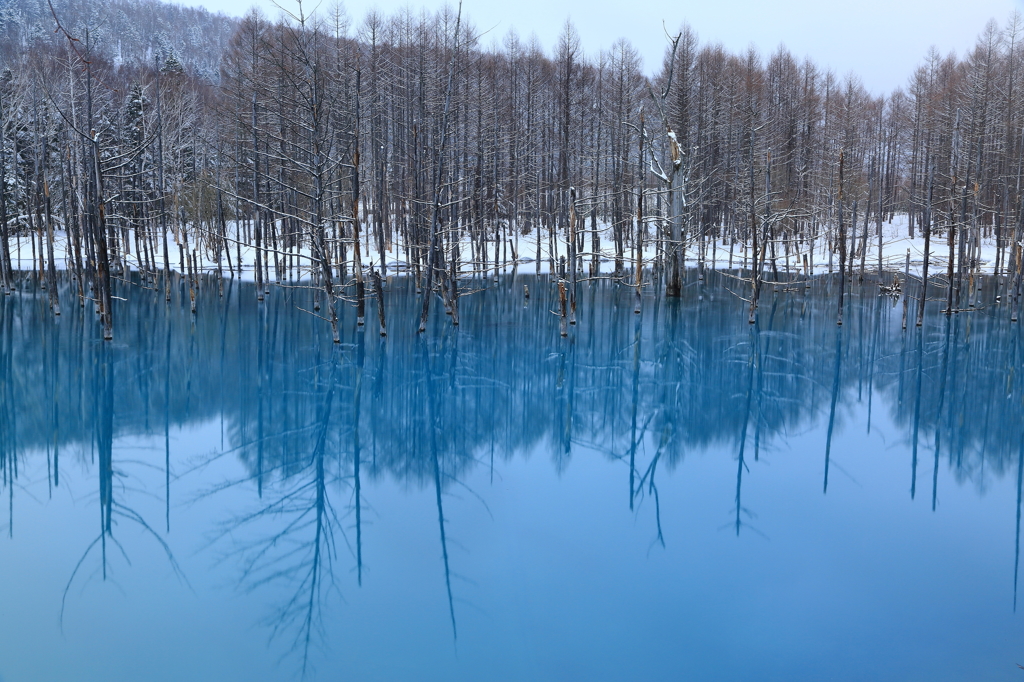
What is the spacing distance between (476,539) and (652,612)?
1.88 metres

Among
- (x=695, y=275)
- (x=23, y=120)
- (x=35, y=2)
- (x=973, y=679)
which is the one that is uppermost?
(x=35, y=2)

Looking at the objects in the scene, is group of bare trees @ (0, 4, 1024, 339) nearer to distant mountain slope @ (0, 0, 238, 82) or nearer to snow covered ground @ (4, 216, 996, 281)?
snow covered ground @ (4, 216, 996, 281)

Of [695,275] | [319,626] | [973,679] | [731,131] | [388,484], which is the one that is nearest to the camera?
[973,679]

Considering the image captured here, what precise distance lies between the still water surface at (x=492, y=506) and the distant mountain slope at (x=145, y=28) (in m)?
68.6

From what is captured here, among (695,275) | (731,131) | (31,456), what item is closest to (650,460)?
(31,456)

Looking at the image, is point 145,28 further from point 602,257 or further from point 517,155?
point 602,257

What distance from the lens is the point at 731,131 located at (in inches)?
1612

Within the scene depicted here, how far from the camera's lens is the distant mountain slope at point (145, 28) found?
3095 inches

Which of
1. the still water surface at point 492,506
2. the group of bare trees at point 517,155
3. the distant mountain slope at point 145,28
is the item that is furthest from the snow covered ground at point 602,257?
the distant mountain slope at point 145,28

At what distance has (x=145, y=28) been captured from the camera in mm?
109438

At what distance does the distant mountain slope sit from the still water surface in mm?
68621

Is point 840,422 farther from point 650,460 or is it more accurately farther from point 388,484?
point 388,484

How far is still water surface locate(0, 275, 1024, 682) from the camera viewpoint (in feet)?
17.9

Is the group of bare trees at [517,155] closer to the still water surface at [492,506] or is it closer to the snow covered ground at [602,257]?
the snow covered ground at [602,257]
